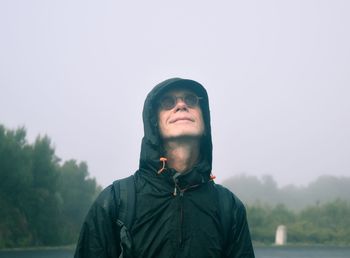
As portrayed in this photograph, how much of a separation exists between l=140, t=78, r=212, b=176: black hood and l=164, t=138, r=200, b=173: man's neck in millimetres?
54

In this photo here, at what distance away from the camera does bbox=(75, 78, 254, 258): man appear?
2.42 m

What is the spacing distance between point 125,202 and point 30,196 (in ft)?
65.7

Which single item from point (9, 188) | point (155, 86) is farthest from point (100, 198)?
point (9, 188)

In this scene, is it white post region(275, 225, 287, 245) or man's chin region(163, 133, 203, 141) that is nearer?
man's chin region(163, 133, 203, 141)

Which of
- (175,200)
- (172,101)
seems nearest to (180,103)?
(172,101)

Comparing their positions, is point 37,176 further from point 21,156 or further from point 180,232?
point 180,232

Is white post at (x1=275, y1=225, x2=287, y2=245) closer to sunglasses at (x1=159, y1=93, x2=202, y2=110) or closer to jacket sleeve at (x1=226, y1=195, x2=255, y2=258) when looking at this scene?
jacket sleeve at (x1=226, y1=195, x2=255, y2=258)

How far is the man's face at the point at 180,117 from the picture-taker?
2631 millimetres

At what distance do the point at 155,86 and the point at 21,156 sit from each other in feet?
66.5

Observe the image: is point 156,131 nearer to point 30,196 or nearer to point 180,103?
point 180,103

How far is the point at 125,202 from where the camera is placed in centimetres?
250

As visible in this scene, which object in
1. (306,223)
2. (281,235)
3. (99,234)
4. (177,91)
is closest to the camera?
(99,234)

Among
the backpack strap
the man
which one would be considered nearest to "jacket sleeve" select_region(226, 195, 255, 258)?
the man

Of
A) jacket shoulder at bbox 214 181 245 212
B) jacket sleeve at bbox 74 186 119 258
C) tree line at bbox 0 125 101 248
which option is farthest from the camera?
tree line at bbox 0 125 101 248
